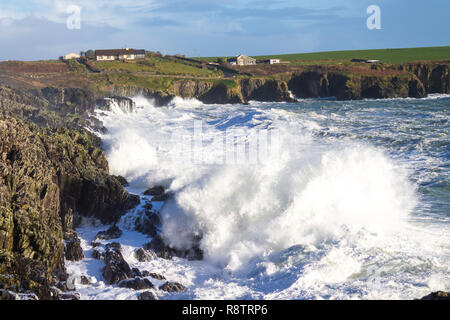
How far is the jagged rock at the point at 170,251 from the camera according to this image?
13877 mm

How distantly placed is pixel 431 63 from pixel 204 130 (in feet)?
177

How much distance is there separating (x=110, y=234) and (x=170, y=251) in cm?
224

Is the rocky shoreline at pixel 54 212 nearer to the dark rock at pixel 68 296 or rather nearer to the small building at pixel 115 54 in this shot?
the dark rock at pixel 68 296

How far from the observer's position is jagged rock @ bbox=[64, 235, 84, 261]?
41.6ft

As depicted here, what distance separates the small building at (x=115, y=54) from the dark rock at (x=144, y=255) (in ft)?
266

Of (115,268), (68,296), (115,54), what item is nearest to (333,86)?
(115,54)

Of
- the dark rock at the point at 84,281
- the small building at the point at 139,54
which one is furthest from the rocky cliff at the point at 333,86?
the dark rock at the point at 84,281

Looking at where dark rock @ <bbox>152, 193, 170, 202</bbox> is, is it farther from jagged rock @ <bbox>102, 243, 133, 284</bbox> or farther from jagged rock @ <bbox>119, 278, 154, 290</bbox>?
jagged rock @ <bbox>119, 278, 154, 290</bbox>

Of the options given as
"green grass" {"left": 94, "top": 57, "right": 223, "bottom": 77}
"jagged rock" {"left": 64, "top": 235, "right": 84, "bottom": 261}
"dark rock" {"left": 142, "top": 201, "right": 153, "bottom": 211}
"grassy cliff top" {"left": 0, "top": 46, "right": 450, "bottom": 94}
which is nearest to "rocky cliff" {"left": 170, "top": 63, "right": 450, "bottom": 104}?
"grassy cliff top" {"left": 0, "top": 46, "right": 450, "bottom": 94}

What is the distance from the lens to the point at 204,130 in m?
38.6

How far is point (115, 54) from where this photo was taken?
9100cm
